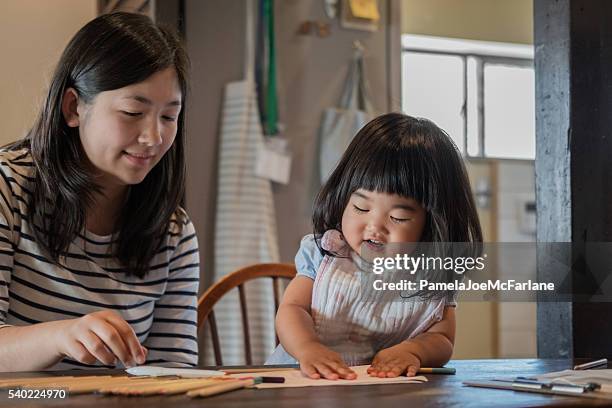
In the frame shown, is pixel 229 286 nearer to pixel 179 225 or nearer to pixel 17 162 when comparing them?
pixel 179 225

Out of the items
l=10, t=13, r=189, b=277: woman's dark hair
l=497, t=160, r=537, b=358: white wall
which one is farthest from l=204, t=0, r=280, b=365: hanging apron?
l=497, t=160, r=537, b=358: white wall

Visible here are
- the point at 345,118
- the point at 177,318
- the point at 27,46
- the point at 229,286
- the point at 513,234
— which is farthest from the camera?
the point at 513,234

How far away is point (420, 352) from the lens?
106cm

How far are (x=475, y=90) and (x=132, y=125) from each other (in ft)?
12.7

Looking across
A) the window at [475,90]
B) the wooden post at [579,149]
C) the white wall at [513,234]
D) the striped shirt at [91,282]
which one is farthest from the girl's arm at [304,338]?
the white wall at [513,234]

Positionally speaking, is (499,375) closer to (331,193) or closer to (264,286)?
(331,193)

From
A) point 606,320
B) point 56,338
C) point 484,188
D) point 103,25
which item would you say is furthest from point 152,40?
point 484,188

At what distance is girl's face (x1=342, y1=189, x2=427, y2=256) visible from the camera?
109 cm

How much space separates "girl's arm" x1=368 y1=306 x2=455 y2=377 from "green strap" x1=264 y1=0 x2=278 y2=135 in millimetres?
1748

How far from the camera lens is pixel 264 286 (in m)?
2.77

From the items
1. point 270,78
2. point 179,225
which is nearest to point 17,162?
point 179,225

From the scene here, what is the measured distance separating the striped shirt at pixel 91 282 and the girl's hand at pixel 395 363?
41 centimetres

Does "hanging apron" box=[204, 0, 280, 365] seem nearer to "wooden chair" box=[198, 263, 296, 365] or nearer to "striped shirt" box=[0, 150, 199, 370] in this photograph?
"wooden chair" box=[198, 263, 296, 365]

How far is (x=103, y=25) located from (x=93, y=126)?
0.49 feet
